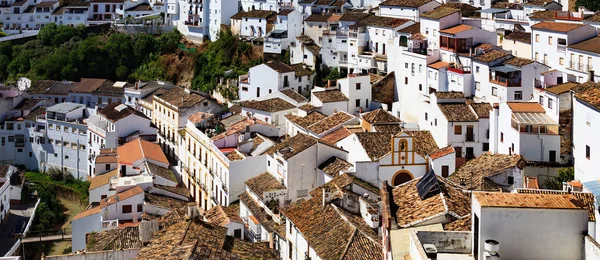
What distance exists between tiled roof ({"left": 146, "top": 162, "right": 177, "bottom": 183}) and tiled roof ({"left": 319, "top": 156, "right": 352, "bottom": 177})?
10702 millimetres

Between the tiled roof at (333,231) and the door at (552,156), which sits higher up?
the door at (552,156)

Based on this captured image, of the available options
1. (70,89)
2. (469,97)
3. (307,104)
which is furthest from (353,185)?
(70,89)

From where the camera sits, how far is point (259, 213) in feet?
97.2

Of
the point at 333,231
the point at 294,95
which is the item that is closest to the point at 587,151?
the point at 333,231

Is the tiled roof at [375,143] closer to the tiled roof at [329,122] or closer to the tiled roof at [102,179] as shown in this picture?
the tiled roof at [329,122]

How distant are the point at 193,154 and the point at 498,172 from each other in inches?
695

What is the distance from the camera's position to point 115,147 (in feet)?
150

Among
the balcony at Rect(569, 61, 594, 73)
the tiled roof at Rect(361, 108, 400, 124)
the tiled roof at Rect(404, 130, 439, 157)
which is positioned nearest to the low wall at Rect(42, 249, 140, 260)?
the tiled roof at Rect(404, 130, 439, 157)

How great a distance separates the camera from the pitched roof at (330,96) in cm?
3931

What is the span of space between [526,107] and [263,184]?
10.2 m

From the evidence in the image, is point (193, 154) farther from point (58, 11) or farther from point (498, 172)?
point (58, 11)

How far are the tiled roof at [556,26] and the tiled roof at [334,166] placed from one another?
38.1ft

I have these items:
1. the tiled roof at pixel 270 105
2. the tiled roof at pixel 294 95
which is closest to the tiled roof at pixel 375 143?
the tiled roof at pixel 270 105

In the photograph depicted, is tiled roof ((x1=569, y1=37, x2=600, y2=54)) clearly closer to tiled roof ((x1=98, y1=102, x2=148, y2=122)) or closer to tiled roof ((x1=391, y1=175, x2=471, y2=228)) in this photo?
tiled roof ((x1=391, y1=175, x2=471, y2=228))
